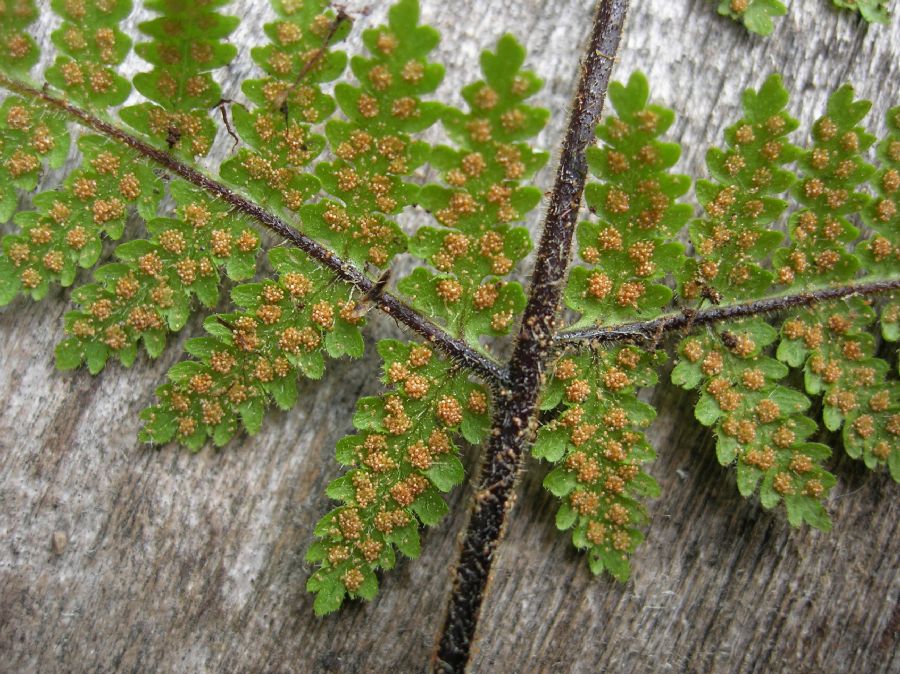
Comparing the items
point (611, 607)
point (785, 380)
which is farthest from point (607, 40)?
point (611, 607)

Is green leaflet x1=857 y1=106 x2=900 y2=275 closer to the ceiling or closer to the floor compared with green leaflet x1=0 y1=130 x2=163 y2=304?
closer to the ceiling

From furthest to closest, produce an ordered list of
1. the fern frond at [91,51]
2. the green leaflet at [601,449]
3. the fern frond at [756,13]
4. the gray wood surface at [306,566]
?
the fern frond at [756,13], the gray wood surface at [306,566], the green leaflet at [601,449], the fern frond at [91,51]

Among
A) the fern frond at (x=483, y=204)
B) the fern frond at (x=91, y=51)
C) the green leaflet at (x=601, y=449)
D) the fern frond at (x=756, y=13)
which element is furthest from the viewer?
the fern frond at (x=756, y=13)

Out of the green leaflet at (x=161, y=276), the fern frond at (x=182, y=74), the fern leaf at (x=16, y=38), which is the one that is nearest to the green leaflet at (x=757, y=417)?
the green leaflet at (x=161, y=276)

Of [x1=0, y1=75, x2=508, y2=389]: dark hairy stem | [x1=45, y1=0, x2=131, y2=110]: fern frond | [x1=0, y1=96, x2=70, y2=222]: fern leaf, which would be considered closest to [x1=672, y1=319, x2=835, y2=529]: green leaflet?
[x1=0, y1=75, x2=508, y2=389]: dark hairy stem

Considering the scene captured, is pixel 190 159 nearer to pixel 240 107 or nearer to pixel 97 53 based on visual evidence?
pixel 240 107

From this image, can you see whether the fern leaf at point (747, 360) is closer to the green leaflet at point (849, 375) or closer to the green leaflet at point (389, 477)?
the green leaflet at point (849, 375)

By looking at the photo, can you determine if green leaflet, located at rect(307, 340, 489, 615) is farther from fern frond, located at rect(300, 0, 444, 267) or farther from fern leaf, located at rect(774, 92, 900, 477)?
fern leaf, located at rect(774, 92, 900, 477)
